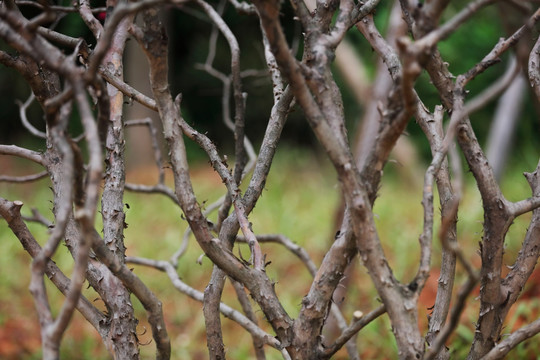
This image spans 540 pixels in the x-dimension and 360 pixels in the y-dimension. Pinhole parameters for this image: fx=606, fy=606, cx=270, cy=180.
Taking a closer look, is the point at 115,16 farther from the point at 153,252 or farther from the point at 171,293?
the point at 153,252

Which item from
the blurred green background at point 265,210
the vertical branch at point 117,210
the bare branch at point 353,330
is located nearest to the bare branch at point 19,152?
the vertical branch at point 117,210

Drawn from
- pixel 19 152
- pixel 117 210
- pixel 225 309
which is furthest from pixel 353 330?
pixel 19 152

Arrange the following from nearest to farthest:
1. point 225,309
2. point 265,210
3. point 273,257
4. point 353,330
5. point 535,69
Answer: point 353,330 → point 535,69 → point 225,309 → point 273,257 → point 265,210

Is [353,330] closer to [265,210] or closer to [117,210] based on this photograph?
[117,210]

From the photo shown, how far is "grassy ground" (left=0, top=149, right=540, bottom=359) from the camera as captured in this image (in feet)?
8.13

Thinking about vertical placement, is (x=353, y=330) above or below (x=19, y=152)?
below

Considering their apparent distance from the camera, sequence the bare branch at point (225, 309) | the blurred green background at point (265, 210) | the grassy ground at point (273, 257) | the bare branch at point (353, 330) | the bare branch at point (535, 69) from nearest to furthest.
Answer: the bare branch at point (353, 330)
the bare branch at point (225, 309)
the bare branch at point (535, 69)
the grassy ground at point (273, 257)
the blurred green background at point (265, 210)

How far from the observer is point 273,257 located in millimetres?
3436

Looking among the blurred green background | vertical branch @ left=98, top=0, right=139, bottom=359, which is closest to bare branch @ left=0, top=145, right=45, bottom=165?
vertical branch @ left=98, top=0, right=139, bottom=359

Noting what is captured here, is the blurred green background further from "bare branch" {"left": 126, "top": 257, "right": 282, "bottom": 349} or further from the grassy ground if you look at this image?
"bare branch" {"left": 126, "top": 257, "right": 282, "bottom": 349}

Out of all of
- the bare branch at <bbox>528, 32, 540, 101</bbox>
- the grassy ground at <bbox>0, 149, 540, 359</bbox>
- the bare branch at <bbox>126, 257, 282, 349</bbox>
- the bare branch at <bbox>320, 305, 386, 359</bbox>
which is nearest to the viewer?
the bare branch at <bbox>320, 305, 386, 359</bbox>

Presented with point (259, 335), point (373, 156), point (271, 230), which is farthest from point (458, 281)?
point (373, 156)

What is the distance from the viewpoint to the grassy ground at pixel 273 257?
248 cm

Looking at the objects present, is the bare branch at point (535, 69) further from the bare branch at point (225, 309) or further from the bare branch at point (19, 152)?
the bare branch at point (19, 152)
